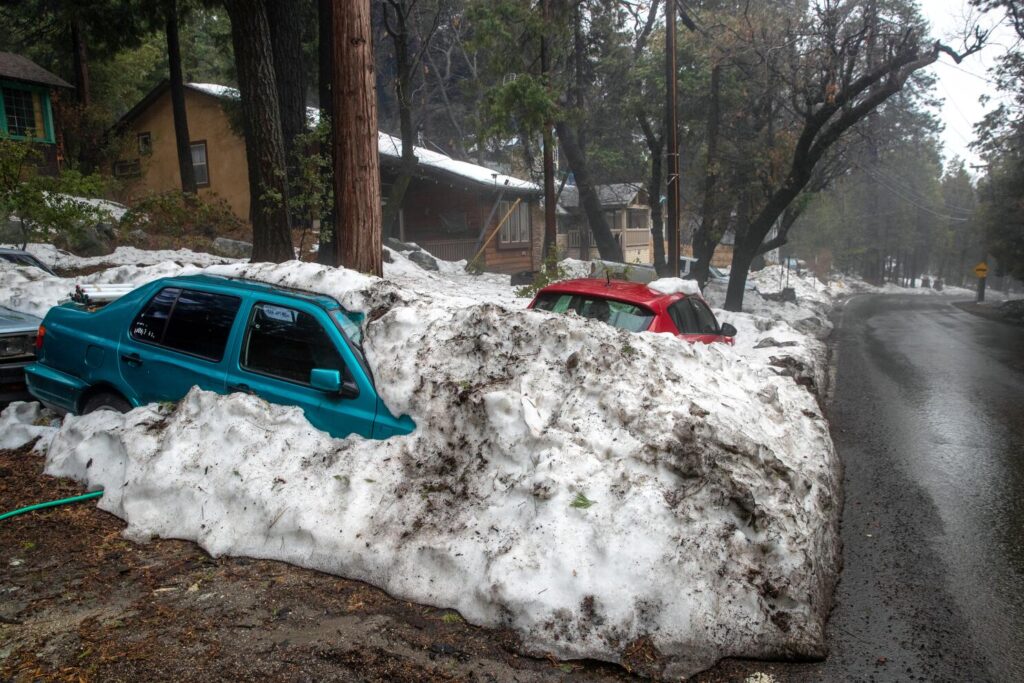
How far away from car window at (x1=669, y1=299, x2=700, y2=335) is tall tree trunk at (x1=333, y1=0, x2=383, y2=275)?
3.20m

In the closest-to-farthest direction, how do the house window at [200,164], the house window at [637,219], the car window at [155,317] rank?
the car window at [155,317] < the house window at [200,164] < the house window at [637,219]

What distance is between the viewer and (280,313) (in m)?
5.16

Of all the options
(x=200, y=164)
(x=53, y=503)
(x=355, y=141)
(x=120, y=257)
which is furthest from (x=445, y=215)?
(x=53, y=503)

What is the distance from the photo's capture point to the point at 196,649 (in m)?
3.59

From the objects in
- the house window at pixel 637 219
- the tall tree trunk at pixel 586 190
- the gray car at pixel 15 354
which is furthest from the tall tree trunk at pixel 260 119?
the house window at pixel 637 219

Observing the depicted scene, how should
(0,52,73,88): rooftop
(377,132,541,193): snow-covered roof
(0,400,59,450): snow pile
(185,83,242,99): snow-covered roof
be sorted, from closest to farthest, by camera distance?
(0,400,59,450): snow pile → (185,83,242,99): snow-covered roof → (0,52,73,88): rooftop → (377,132,541,193): snow-covered roof

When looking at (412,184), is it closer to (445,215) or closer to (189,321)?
(445,215)

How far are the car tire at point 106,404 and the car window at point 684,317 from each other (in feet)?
17.0

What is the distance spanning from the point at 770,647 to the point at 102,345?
Answer: 5176 mm

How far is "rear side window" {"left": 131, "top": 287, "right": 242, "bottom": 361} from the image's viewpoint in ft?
17.6

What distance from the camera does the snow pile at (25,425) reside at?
621cm

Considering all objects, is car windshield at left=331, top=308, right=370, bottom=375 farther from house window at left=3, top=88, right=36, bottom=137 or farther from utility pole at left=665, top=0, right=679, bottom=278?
house window at left=3, top=88, right=36, bottom=137

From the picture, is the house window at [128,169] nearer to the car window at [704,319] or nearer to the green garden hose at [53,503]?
the car window at [704,319]

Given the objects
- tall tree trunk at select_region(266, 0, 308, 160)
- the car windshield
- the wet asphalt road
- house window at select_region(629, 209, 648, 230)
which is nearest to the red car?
the wet asphalt road
